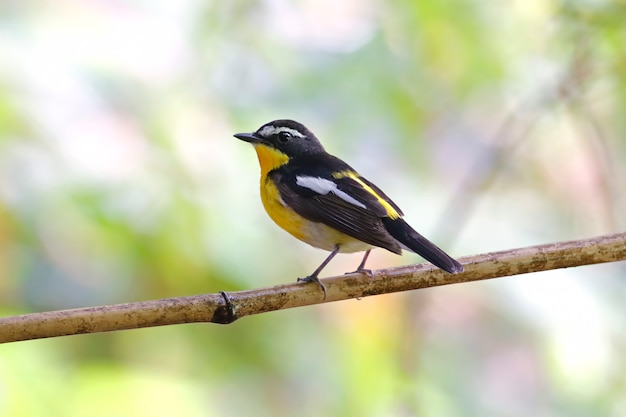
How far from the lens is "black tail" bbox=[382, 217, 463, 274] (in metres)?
2.07

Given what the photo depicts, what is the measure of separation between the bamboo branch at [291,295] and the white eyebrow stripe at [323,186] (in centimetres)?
40

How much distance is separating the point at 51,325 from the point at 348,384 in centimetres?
133

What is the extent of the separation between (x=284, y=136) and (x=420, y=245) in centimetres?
77

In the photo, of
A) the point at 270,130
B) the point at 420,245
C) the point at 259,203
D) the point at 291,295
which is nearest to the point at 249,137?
the point at 270,130

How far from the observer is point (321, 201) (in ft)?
8.55

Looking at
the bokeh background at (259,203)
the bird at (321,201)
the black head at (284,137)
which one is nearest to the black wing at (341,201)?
the bird at (321,201)

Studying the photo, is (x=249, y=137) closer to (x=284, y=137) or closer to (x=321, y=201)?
(x=284, y=137)

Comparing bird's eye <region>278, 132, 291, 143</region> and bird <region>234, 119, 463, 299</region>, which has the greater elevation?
bird's eye <region>278, 132, 291, 143</region>

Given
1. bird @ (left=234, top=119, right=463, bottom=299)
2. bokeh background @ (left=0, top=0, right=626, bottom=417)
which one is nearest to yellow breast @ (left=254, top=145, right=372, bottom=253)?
bird @ (left=234, top=119, right=463, bottom=299)

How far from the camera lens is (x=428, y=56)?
340cm

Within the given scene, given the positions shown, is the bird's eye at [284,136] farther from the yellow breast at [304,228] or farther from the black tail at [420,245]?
the black tail at [420,245]

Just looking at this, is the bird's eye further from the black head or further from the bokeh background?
the bokeh background

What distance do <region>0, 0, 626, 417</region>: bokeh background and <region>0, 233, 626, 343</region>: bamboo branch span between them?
637mm

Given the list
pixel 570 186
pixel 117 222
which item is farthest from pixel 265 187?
pixel 570 186
